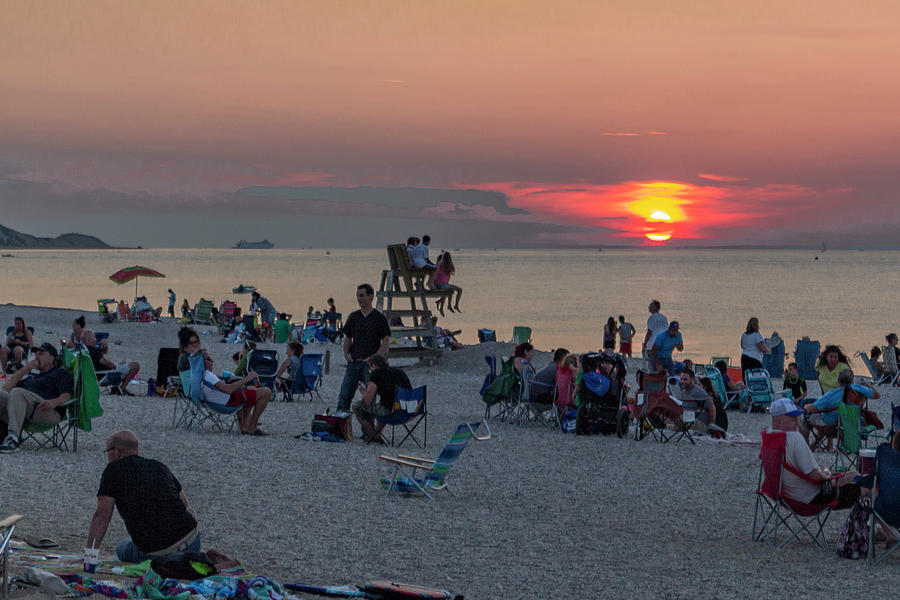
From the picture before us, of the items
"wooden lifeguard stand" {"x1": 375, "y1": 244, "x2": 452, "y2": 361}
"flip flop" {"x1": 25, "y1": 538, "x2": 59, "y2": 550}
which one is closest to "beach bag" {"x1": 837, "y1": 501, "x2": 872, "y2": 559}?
"flip flop" {"x1": 25, "y1": 538, "x2": 59, "y2": 550}

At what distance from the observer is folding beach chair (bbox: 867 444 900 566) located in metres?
6.61

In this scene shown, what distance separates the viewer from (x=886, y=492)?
21.8ft

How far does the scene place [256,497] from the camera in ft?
27.1

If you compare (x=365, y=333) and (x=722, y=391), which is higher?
(x=365, y=333)

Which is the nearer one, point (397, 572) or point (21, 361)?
point (397, 572)

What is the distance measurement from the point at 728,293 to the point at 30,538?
90999mm

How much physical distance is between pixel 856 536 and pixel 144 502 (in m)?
4.67

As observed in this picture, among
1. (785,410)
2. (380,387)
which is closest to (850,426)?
(785,410)

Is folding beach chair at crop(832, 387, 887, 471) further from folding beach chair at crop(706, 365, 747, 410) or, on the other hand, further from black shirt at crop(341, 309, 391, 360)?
black shirt at crop(341, 309, 391, 360)

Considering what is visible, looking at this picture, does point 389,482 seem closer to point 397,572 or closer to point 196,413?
point 397,572

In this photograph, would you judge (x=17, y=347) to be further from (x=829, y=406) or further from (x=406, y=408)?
(x=829, y=406)

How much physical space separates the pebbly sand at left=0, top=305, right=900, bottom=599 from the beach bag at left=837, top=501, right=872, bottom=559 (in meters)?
0.09

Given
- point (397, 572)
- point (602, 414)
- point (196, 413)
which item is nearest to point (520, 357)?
point (602, 414)

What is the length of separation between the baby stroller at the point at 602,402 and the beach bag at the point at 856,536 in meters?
5.48
